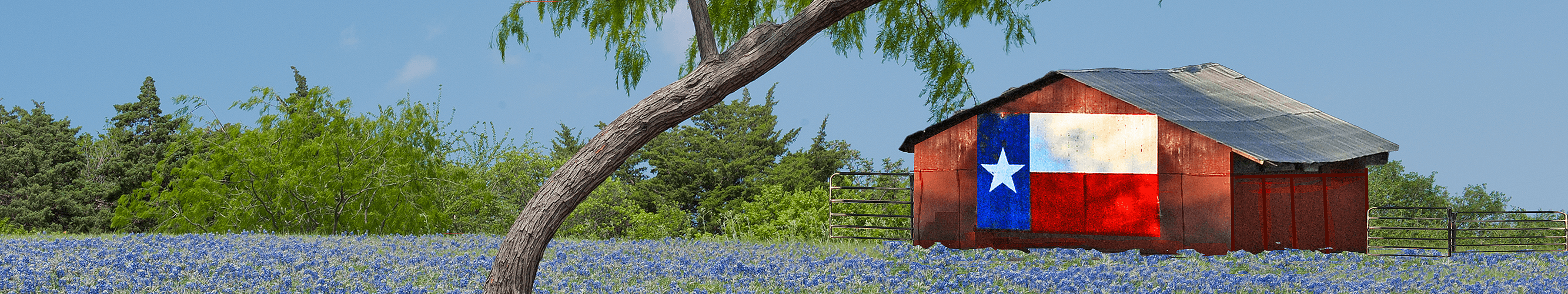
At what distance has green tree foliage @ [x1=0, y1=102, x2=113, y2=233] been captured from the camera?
23484mm

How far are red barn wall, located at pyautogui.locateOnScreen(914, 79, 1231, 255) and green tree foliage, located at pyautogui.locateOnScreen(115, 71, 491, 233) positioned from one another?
8.96 m

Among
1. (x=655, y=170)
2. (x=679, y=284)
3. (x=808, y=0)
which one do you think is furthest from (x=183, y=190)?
(x=679, y=284)

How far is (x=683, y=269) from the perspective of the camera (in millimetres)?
8094

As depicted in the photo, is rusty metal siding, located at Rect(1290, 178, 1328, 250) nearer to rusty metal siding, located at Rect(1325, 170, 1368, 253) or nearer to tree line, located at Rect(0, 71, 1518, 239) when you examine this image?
rusty metal siding, located at Rect(1325, 170, 1368, 253)

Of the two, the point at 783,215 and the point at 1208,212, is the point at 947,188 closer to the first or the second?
the point at 1208,212

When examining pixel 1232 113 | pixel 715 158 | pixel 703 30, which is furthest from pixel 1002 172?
pixel 715 158

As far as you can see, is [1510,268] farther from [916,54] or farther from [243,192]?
[243,192]

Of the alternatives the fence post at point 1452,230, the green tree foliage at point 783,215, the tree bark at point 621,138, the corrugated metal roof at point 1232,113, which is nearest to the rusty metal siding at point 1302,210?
the corrugated metal roof at point 1232,113

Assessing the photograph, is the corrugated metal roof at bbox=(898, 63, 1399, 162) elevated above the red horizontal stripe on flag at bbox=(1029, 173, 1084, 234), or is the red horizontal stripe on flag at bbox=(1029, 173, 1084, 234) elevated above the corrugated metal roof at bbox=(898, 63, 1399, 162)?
the corrugated metal roof at bbox=(898, 63, 1399, 162)

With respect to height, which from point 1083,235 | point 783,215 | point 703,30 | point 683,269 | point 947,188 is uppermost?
point 703,30

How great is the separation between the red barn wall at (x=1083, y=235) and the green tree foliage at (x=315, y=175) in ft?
29.4

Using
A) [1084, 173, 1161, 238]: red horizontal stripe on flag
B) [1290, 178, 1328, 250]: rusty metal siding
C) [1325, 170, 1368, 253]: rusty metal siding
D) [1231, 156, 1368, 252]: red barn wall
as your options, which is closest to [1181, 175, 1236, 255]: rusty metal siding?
[1084, 173, 1161, 238]: red horizontal stripe on flag

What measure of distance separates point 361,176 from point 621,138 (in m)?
12.3

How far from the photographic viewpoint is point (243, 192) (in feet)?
55.7
